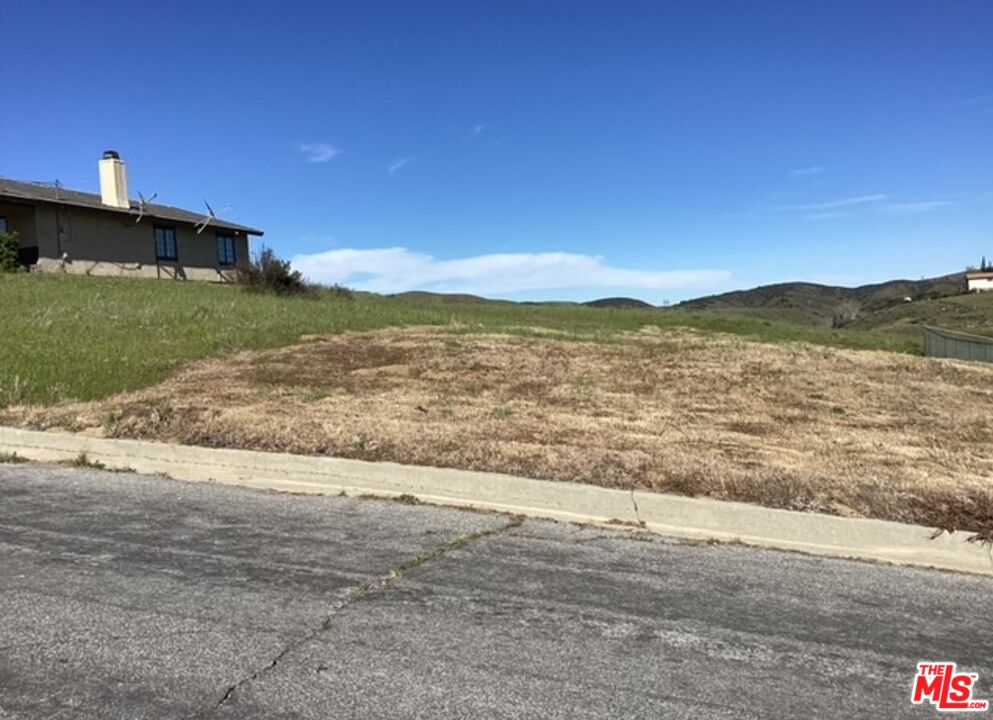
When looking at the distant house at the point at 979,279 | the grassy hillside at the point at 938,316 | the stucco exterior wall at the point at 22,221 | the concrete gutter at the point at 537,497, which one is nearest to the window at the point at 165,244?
the stucco exterior wall at the point at 22,221

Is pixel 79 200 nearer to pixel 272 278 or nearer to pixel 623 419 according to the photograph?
pixel 272 278

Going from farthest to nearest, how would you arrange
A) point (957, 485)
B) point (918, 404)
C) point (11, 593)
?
point (918, 404) < point (957, 485) < point (11, 593)

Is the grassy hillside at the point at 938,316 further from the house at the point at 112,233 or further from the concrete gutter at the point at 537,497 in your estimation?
the concrete gutter at the point at 537,497

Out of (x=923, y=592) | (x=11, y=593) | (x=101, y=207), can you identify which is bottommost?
(x=923, y=592)

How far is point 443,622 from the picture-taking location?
3.69 meters

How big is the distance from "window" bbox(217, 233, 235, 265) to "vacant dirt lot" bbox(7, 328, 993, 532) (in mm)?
29143

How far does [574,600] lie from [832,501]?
8.67 ft

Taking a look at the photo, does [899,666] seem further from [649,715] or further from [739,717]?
[649,715]

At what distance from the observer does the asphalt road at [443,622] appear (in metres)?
3.03

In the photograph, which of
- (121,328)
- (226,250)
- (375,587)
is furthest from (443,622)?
(226,250)

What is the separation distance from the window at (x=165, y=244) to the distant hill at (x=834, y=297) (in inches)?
2878

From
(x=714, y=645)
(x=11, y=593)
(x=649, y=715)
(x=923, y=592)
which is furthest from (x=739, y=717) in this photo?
(x=11, y=593)

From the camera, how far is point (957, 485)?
19.0 feet

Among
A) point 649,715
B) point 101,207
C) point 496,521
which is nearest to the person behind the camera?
point 649,715
